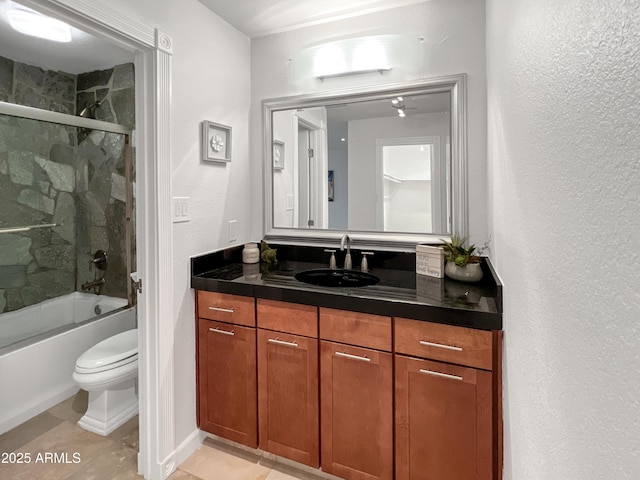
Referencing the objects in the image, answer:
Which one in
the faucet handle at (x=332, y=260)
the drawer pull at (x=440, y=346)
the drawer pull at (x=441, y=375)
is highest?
the faucet handle at (x=332, y=260)

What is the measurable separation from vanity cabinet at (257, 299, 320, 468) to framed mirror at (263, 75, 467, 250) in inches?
27.5

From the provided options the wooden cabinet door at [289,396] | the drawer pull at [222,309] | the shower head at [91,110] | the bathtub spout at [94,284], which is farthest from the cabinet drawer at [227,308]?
the shower head at [91,110]

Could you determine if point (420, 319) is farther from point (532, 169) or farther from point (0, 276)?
point (0, 276)

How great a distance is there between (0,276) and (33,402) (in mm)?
1094

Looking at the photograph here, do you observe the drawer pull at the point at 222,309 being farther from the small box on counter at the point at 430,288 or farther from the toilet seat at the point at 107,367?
the small box on counter at the point at 430,288

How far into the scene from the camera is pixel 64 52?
8.52ft

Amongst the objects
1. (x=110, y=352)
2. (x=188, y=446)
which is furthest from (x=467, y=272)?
(x=110, y=352)

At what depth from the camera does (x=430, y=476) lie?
4.72 feet

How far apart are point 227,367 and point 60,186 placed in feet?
7.70

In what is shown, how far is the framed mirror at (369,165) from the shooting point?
1950 millimetres

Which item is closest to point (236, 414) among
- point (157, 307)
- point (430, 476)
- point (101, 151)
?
point (157, 307)

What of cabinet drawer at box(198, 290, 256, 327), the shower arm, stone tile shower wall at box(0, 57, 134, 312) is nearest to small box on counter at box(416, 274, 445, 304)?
cabinet drawer at box(198, 290, 256, 327)

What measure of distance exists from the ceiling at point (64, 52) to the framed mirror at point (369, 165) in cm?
129

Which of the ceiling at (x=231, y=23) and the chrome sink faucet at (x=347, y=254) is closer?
the ceiling at (x=231, y=23)
